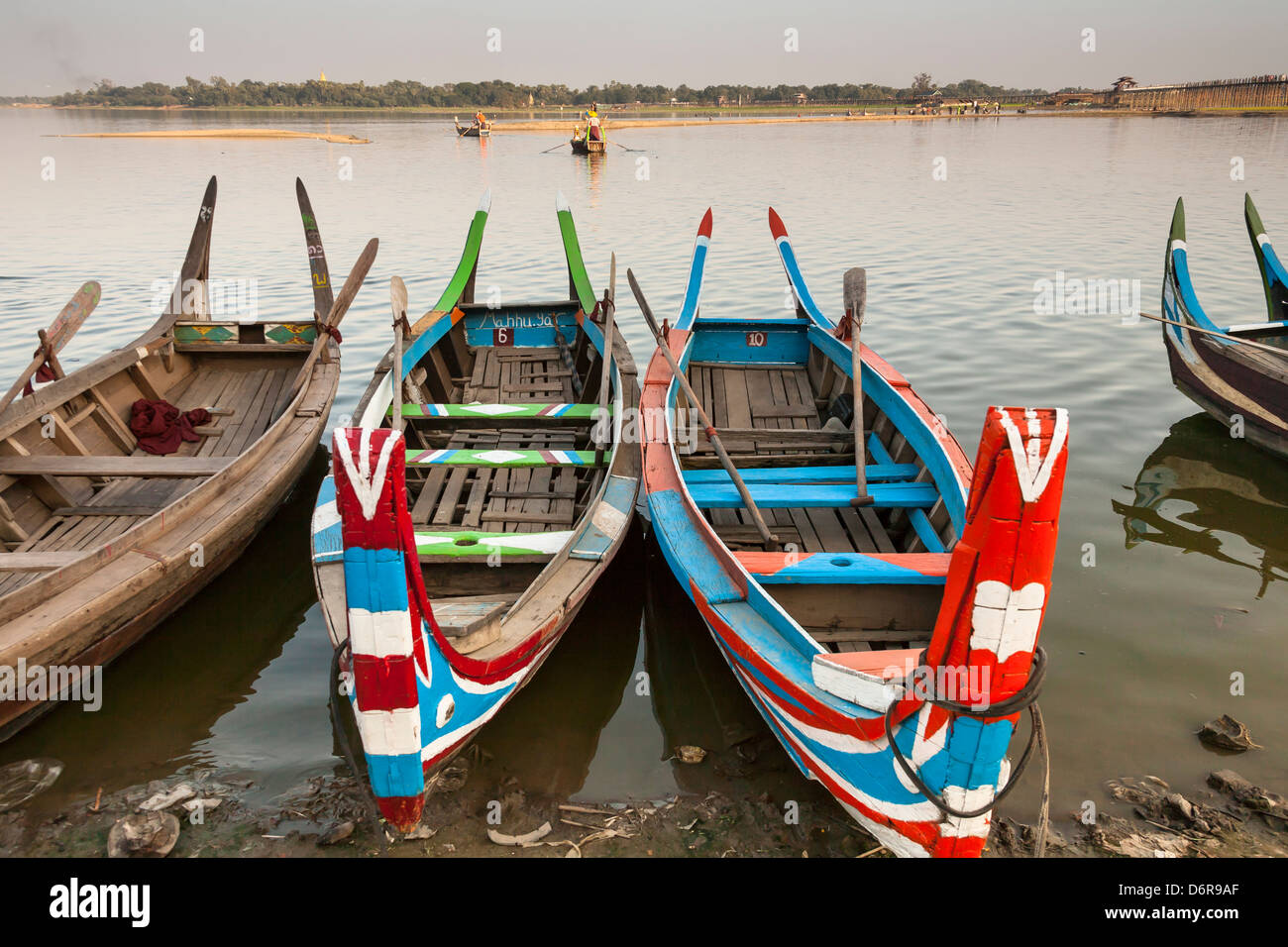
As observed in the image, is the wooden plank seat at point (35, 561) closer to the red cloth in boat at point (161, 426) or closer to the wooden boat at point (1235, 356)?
the red cloth in boat at point (161, 426)

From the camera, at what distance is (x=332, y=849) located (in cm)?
370

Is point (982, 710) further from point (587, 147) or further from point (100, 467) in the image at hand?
point (587, 147)

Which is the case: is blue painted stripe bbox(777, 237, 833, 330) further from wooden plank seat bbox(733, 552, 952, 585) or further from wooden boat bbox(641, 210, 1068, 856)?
wooden plank seat bbox(733, 552, 952, 585)

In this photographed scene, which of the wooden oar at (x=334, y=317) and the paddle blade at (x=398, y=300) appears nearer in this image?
the paddle blade at (x=398, y=300)

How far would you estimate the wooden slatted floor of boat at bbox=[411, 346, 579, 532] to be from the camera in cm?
545

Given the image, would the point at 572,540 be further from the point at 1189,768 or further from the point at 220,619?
the point at 1189,768

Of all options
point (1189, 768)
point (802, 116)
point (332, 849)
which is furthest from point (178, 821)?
point (802, 116)

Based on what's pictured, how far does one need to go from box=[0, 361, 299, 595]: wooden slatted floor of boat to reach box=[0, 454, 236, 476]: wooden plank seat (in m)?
0.21

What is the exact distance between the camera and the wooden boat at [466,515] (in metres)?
2.82

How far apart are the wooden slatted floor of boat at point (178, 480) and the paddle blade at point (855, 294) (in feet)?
17.8

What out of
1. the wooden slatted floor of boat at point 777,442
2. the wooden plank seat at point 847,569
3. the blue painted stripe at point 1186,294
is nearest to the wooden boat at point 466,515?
the wooden slatted floor of boat at point 777,442

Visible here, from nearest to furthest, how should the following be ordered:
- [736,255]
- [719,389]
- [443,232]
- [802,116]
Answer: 1. [719,389]
2. [736,255]
3. [443,232]
4. [802,116]

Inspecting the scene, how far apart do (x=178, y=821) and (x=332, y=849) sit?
85 centimetres

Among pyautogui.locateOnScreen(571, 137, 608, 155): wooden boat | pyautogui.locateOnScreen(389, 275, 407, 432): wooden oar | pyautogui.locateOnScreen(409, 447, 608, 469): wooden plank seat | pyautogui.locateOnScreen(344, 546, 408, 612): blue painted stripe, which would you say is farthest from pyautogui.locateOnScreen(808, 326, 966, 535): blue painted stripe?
pyautogui.locateOnScreen(571, 137, 608, 155): wooden boat
